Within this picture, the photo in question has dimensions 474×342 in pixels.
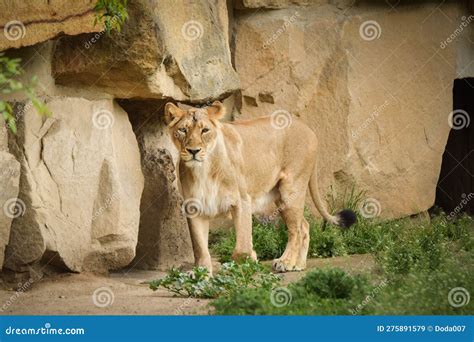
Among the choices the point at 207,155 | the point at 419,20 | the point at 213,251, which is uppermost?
the point at 419,20

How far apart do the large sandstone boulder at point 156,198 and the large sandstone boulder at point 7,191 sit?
6.40 ft

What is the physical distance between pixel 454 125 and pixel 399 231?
2.59 m

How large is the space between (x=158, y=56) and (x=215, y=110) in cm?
70

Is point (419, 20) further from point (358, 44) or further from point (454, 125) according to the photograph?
point (454, 125)

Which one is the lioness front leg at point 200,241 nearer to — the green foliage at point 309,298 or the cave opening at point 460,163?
the green foliage at point 309,298

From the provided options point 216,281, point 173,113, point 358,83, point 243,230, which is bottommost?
point 216,281

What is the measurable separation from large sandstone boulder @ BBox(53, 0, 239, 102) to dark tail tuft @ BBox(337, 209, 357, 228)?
66.4 inches

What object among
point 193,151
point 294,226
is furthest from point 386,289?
point 294,226

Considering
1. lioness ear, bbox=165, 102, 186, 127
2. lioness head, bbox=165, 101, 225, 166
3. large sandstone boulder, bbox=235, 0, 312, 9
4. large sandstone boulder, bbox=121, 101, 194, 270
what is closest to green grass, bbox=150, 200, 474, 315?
large sandstone boulder, bbox=121, 101, 194, 270

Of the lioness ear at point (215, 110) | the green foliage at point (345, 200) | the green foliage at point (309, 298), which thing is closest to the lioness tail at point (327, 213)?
the green foliage at point (345, 200)

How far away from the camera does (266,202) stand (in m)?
10.3

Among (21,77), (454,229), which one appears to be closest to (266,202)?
(454,229)

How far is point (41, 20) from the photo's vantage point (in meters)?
8.43

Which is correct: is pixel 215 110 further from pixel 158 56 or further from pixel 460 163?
pixel 460 163
